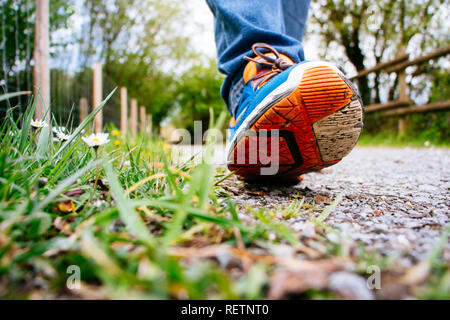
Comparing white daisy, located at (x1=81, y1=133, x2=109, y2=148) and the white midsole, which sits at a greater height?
the white midsole

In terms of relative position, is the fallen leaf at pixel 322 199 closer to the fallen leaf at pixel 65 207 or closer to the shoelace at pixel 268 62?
the shoelace at pixel 268 62

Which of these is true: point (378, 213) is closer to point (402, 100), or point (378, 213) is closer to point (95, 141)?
point (95, 141)

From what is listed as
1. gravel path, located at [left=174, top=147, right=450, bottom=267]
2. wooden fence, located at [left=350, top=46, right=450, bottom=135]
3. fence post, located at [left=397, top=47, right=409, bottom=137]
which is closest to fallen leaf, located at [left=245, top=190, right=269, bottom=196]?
A: gravel path, located at [left=174, top=147, right=450, bottom=267]

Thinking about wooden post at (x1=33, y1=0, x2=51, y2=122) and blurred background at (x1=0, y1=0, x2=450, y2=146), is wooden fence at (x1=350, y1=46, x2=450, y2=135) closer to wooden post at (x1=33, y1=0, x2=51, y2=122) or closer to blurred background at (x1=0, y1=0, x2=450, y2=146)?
blurred background at (x1=0, y1=0, x2=450, y2=146)

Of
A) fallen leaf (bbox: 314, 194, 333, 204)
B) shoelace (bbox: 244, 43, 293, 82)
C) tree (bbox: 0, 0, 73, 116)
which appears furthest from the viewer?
tree (bbox: 0, 0, 73, 116)

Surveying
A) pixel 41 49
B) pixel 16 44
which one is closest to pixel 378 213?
pixel 41 49

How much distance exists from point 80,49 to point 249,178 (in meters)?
3.40

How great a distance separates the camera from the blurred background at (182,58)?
221 cm

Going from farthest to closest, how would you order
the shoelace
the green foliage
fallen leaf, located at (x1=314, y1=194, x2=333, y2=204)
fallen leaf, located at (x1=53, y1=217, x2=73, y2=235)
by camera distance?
1. the green foliage
2. the shoelace
3. fallen leaf, located at (x1=314, y1=194, x2=333, y2=204)
4. fallen leaf, located at (x1=53, y1=217, x2=73, y2=235)

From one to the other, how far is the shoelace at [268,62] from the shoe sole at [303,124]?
0.61 feet

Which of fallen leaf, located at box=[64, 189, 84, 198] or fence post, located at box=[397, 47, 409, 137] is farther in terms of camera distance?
fence post, located at box=[397, 47, 409, 137]

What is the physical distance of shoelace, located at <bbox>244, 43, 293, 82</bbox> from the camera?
0.91m

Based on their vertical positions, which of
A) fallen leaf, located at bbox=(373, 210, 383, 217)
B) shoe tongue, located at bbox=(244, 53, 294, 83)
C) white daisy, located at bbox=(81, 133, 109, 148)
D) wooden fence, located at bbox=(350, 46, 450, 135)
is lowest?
fallen leaf, located at bbox=(373, 210, 383, 217)
